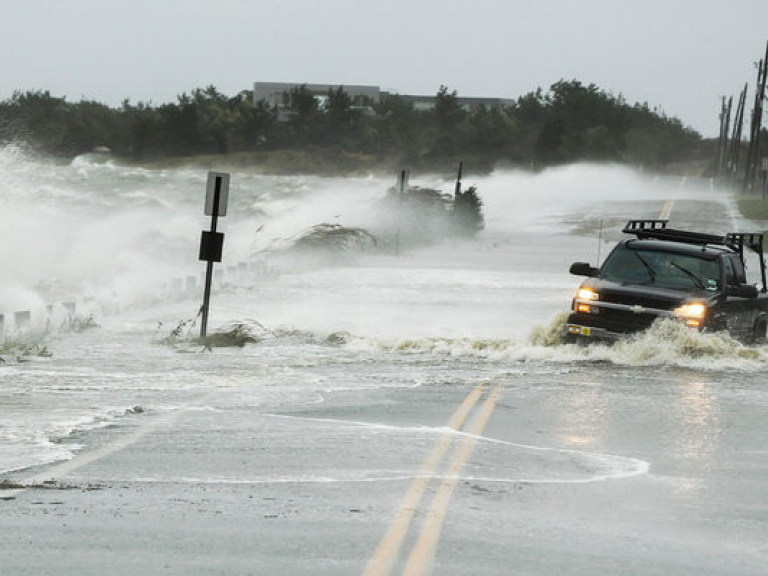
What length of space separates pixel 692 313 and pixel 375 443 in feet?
25.8

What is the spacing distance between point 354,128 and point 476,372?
5619 inches

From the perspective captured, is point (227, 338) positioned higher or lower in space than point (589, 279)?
lower

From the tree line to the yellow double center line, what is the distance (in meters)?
124

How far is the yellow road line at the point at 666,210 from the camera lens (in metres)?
75.2

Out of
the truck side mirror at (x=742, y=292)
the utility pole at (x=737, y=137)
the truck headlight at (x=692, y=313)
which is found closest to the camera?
the truck headlight at (x=692, y=313)

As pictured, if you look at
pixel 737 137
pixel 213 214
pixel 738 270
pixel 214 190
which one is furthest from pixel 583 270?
pixel 737 137

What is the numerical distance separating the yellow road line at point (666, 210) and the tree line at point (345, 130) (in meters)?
57.8

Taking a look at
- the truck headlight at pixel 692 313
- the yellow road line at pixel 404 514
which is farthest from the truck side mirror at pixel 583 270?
the yellow road line at pixel 404 514

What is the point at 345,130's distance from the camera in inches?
6186

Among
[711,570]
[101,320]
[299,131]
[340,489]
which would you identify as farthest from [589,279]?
[299,131]

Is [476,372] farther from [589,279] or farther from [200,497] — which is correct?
[200,497]

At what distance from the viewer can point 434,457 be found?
10758 millimetres

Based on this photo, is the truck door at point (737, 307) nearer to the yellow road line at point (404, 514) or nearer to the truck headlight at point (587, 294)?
the truck headlight at point (587, 294)

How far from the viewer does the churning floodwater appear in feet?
49.1
